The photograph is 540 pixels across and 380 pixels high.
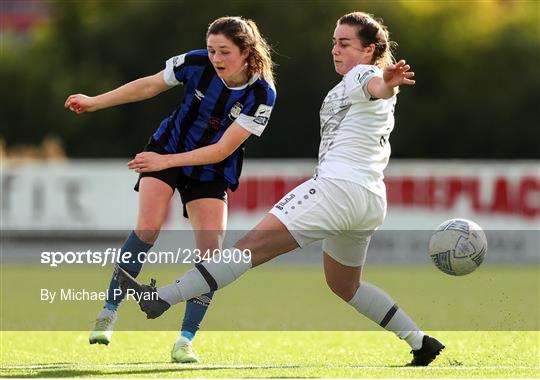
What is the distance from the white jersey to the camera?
705cm

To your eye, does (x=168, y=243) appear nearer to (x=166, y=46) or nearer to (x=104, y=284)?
(x=104, y=284)

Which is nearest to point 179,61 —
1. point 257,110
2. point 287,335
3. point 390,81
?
point 257,110

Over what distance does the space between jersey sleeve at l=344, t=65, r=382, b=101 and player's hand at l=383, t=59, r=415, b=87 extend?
153 mm

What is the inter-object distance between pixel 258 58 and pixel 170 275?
36.3 ft

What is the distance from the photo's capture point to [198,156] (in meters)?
7.52

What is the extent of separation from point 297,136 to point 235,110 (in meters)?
33.2

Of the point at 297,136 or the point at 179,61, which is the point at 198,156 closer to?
the point at 179,61

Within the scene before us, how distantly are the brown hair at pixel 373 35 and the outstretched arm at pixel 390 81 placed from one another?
0.43 m

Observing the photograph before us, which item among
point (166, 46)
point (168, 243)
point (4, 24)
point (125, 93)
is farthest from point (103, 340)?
point (4, 24)

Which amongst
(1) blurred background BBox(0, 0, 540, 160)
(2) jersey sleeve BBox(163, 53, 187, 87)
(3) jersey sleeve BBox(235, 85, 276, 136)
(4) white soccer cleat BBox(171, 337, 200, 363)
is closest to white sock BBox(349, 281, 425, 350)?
(4) white soccer cleat BBox(171, 337, 200, 363)

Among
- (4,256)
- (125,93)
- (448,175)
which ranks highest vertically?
(125,93)

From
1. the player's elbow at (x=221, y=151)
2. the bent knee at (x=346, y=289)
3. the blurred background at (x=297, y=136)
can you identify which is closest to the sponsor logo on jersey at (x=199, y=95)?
the player's elbow at (x=221, y=151)

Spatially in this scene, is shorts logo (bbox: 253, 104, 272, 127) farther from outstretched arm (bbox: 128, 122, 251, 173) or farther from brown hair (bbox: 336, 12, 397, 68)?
brown hair (bbox: 336, 12, 397, 68)

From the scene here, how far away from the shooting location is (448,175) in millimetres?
21922
